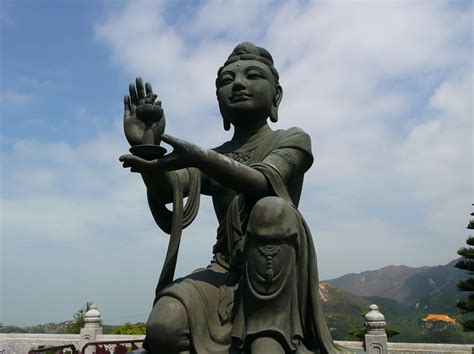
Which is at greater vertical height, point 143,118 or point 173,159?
point 143,118

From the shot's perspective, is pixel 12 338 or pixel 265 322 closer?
pixel 265 322

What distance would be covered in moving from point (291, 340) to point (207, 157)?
1.22 m

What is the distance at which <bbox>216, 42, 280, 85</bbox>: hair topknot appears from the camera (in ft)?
13.4

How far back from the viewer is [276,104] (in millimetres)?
4250

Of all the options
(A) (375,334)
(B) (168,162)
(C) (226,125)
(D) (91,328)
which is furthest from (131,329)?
(B) (168,162)

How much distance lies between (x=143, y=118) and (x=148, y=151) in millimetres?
304

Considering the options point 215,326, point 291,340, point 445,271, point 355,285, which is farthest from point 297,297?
point 355,285

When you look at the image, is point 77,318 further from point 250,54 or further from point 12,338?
point 250,54

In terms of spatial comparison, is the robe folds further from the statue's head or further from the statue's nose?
the statue's nose

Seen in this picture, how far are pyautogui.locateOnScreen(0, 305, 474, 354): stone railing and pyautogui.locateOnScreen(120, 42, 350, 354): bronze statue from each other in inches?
304

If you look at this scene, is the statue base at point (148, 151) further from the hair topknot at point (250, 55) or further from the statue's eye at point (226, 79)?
the hair topknot at point (250, 55)

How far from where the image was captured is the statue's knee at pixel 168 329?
2832 millimetres

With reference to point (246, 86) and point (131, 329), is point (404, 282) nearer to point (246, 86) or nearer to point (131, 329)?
point (131, 329)

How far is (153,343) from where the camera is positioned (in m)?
2.86
